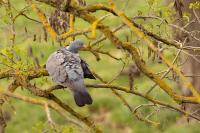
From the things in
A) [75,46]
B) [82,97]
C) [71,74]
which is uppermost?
[75,46]

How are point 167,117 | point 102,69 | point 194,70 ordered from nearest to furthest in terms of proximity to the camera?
point 194,70
point 167,117
point 102,69

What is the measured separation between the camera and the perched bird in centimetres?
637

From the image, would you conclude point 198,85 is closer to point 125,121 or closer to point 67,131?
point 125,121

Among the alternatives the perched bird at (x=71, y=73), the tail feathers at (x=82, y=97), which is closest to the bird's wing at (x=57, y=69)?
the perched bird at (x=71, y=73)

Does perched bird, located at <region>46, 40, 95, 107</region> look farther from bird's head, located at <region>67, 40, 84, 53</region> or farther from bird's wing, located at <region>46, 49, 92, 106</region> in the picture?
bird's head, located at <region>67, 40, 84, 53</region>

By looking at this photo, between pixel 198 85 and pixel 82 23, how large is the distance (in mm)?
6037

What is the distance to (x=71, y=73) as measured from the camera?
251 inches

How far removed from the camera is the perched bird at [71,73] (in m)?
6.37

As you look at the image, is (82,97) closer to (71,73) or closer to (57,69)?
(71,73)

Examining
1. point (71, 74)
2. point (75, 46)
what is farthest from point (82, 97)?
point (75, 46)

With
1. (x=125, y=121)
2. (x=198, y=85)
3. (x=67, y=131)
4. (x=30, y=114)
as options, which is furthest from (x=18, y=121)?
(x=67, y=131)

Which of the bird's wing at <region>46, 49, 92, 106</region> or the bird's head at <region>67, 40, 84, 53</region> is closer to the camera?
the bird's wing at <region>46, 49, 92, 106</region>

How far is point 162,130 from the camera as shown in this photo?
1134cm

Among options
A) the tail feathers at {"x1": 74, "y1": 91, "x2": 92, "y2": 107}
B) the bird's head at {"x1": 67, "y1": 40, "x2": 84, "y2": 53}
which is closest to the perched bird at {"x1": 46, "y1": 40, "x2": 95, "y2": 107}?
the tail feathers at {"x1": 74, "y1": 91, "x2": 92, "y2": 107}
